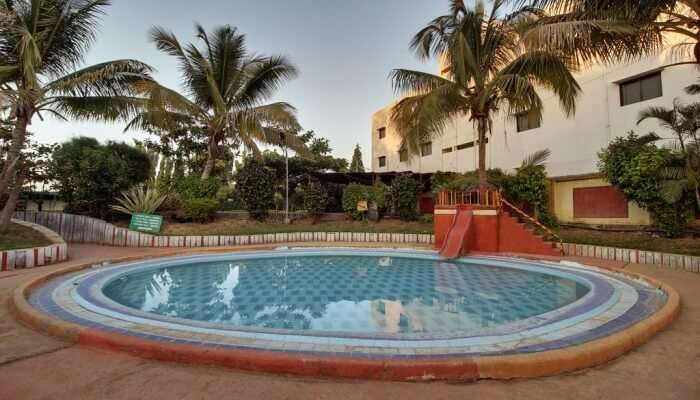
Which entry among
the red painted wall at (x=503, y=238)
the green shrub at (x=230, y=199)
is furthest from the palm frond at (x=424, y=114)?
the green shrub at (x=230, y=199)

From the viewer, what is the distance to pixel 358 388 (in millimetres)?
2268

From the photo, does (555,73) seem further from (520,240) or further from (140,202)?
(140,202)

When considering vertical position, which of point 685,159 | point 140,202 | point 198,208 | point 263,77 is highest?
point 263,77

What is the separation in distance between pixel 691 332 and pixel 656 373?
154 cm

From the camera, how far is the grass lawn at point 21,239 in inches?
290

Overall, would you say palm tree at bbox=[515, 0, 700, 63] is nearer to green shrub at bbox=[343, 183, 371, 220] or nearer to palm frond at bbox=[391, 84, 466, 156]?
palm frond at bbox=[391, 84, 466, 156]

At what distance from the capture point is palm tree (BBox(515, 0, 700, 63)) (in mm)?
4715

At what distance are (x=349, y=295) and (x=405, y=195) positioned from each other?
8583 millimetres

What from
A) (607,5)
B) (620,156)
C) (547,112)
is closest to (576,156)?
(547,112)

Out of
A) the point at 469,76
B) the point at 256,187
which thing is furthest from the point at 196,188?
the point at 469,76

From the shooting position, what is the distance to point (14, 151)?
8289mm

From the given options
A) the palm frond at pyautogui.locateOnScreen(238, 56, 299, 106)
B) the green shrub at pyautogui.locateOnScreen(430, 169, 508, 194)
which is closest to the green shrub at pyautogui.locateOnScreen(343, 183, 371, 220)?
the green shrub at pyautogui.locateOnScreen(430, 169, 508, 194)

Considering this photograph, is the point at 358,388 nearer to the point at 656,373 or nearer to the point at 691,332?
Result: the point at 656,373

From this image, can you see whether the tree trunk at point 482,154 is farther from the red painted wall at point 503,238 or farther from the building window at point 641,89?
Result: the building window at point 641,89
